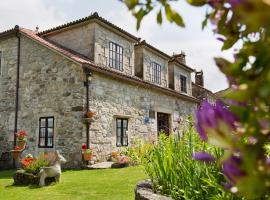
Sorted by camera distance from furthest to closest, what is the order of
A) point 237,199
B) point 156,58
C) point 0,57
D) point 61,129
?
point 156,58
point 0,57
point 61,129
point 237,199

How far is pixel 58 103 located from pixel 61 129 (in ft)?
3.35

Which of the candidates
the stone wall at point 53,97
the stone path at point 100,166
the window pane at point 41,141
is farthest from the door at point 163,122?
the window pane at point 41,141

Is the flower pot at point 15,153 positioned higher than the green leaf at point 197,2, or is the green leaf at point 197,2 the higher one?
the green leaf at point 197,2

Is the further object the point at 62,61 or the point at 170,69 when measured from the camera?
the point at 170,69

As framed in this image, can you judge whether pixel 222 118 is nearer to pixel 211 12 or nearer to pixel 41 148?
pixel 211 12

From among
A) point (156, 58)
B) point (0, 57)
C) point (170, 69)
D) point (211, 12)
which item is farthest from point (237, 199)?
point (170, 69)

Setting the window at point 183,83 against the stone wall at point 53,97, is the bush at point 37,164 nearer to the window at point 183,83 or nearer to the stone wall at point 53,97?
the stone wall at point 53,97

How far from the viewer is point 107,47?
14867mm

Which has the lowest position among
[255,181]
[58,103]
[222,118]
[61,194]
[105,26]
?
[61,194]

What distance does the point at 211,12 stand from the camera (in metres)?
0.89

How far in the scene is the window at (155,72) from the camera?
1818cm

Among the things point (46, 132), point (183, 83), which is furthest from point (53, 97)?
point (183, 83)

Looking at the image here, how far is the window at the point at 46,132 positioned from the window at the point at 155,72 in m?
6.72

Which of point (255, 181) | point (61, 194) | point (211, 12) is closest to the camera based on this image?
point (255, 181)
